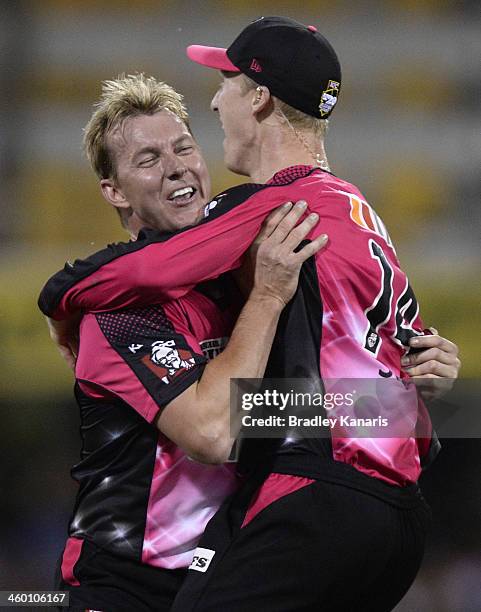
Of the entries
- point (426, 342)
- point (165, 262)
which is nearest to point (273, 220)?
point (165, 262)

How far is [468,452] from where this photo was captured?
7070 millimetres

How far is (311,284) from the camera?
2.48 meters

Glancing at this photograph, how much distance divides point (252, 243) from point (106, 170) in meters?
0.85

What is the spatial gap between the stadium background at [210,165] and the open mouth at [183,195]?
11.3ft

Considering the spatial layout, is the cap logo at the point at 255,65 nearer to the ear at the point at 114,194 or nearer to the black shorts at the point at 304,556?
the ear at the point at 114,194

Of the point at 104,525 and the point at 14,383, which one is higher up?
the point at 104,525

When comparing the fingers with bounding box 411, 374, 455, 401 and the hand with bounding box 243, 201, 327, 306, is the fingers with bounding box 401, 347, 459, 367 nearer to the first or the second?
the fingers with bounding box 411, 374, 455, 401

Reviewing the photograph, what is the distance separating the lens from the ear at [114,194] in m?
3.17

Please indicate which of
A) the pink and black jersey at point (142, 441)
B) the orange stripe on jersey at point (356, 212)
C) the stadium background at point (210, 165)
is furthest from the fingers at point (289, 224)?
the stadium background at point (210, 165)

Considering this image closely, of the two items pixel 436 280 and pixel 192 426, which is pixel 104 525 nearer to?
pixel 192 426

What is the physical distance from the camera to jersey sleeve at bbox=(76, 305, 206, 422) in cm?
238

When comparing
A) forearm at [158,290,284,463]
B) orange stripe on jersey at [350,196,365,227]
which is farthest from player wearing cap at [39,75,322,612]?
orange stripe on jersey at [350,196,365,227]

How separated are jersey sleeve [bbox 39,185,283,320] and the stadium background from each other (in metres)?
3.96

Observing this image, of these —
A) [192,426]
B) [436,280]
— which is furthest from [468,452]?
[192,426]
